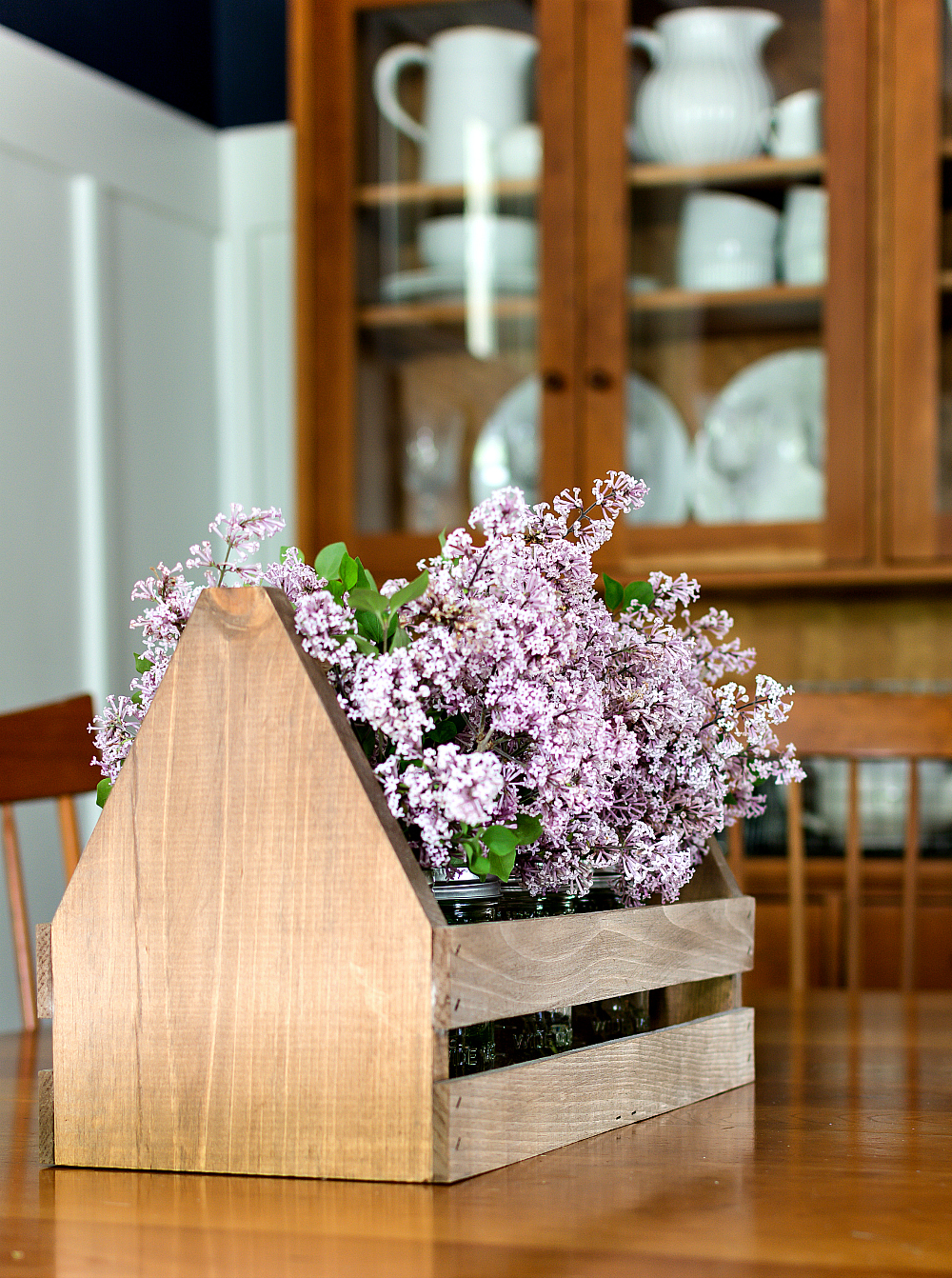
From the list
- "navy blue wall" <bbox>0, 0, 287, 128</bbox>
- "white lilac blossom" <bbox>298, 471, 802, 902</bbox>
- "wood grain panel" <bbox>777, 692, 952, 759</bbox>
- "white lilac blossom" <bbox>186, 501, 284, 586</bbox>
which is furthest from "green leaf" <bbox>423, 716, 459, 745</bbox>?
"navy blue wall" <bbox>0, 0, 287, 128</bbox>

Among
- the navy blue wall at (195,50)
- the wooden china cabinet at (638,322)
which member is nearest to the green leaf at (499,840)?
the wooden china cabinet at (638,322)

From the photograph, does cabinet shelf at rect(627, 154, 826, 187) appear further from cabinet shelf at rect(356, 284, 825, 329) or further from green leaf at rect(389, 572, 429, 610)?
green leaf at rect(389, 572, 429, 610)

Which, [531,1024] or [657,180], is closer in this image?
[531,1024]

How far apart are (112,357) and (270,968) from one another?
80.6 inches

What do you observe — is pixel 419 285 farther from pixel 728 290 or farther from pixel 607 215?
pixel 728 290

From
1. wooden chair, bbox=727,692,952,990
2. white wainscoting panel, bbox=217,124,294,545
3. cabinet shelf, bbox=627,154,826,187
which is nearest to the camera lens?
wooden chair, bbox=727,692,952,990

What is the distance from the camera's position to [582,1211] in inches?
21.8

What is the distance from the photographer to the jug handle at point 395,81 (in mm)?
2350

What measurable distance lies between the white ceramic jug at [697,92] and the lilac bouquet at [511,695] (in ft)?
5.39

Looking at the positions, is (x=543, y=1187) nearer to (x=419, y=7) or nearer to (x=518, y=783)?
(x=518, y=783)

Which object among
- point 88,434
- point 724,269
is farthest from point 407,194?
point 88,434

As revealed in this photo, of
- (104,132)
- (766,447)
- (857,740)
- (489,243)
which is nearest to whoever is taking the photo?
(857,740)

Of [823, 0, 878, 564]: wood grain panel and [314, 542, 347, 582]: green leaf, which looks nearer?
[314, 542, 347, 582]: green leaf

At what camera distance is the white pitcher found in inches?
90.0
